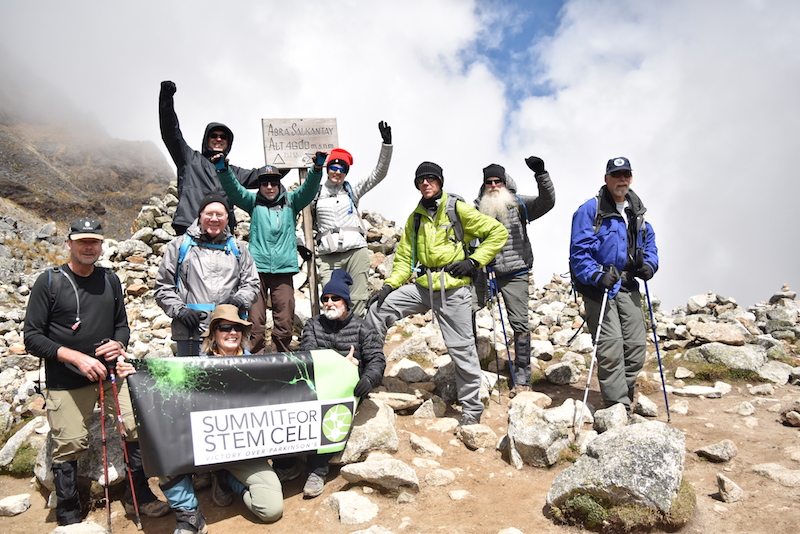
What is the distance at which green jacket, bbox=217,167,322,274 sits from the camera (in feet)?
22.5

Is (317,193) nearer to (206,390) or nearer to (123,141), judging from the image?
(206,390)

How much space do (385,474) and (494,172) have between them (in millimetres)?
4992

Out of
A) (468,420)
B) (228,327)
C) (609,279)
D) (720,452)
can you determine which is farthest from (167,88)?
(720,452)

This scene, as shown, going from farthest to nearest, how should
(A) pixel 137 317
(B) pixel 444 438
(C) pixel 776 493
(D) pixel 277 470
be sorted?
1. (A) pixel 137 317
2. (B) pixel 444 438
3. (D) pixel 277 470
4. (C) pixel 776 493

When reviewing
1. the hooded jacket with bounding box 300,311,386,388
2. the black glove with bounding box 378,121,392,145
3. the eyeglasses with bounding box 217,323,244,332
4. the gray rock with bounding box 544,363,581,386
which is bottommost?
the gray rock with bounding box 544,363,581,386

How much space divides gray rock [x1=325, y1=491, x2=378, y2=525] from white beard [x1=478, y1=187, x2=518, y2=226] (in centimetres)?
471

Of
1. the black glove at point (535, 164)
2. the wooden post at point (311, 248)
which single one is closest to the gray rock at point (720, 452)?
the black glove at point (535, 164)

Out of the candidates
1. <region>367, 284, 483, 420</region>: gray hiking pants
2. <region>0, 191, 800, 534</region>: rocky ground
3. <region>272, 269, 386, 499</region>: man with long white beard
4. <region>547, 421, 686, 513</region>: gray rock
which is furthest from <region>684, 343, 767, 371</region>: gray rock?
<region>272, 269, 386, 499</region>: man with long white beard

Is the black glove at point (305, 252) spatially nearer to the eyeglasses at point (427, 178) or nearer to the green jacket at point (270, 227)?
the green jacket at point (270, 227)

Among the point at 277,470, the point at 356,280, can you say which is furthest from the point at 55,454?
the point at 356,280

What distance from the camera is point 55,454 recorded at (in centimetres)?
477

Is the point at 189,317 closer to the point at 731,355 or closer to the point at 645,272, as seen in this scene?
the point at 645,272

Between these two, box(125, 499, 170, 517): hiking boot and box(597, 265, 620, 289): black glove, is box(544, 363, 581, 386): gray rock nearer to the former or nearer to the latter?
box(597, 265, 620, 289): black glove

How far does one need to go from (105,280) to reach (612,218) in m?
6.22
